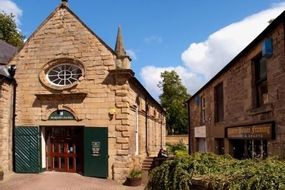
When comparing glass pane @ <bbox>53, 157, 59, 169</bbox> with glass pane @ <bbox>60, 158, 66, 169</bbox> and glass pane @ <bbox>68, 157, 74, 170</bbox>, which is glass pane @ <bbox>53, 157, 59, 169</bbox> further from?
glass pane @ <bbox>68, 157, 74, 170</bbox>

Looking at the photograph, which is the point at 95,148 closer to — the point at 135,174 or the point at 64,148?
the point at 64,148

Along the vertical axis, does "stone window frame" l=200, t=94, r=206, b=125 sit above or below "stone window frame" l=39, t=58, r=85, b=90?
below

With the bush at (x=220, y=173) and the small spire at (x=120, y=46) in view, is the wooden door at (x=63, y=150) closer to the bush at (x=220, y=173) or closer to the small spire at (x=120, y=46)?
the small spire at (x=120, y=46)

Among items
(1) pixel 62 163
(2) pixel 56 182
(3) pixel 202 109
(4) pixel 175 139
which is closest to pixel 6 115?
(1) pixel 62 163

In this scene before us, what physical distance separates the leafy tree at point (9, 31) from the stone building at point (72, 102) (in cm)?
1723

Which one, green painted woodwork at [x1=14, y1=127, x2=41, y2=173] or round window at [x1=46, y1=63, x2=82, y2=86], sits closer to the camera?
green painted woodwork at [x1=14, y1=127, x2=41, y2=173]

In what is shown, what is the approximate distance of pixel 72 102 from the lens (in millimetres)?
18672

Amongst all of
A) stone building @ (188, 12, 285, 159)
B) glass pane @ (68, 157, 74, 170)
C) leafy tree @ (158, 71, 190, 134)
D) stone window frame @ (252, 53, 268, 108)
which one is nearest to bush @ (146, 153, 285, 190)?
stone building @ (188, 12, 285, 159)

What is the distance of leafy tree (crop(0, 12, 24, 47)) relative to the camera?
1403 inches

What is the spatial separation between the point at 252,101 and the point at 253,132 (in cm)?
122

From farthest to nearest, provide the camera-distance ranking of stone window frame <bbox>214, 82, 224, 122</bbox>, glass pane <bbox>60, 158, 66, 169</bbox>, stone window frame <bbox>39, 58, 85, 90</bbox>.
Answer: glass pane <bbox>60, 158, 66, 169</bbox> < stone window frame <bbox>39, 58, 85, 90</bbox> < stone window frame <bbox>214, 82, 224, 122</bbox>

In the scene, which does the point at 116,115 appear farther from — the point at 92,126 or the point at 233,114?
the point at 233,114

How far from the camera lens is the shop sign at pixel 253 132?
36.8 ft

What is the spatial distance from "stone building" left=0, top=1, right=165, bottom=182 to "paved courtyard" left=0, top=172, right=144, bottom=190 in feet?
1.94
